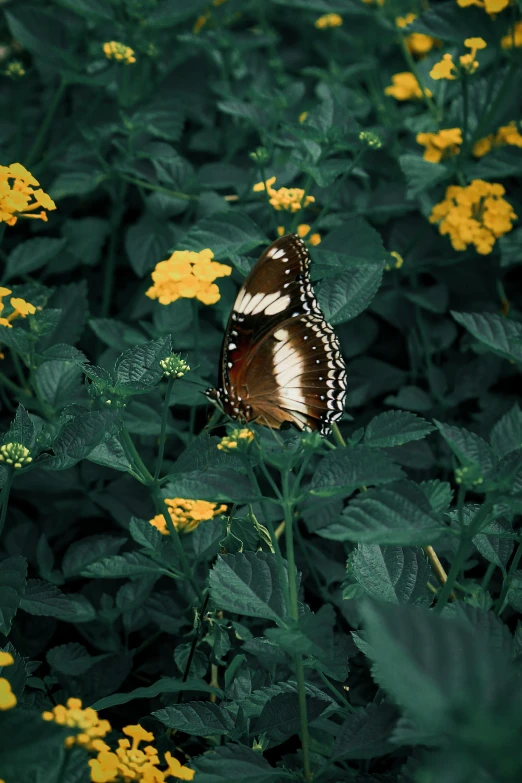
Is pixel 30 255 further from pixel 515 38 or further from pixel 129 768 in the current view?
pixel 515 38

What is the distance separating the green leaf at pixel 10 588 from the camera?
1438 mm

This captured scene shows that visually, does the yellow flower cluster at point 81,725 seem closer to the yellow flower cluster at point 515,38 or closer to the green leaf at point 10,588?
the green leaf at point 10,588

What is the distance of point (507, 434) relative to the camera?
70.7 inches

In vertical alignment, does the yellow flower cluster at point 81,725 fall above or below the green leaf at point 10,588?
above

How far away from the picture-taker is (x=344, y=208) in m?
2.61

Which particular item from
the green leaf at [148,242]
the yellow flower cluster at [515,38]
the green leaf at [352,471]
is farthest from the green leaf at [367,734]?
the yellow flower cluster at [515,38]

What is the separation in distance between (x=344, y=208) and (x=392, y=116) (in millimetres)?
588

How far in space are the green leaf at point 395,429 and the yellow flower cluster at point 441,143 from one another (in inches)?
48.9

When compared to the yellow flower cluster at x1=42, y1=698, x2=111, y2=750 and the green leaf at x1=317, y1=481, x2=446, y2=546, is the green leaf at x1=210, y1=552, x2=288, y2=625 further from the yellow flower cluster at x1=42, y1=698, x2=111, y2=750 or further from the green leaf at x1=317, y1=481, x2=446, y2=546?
the yellow flower cluster at x1=42, y1=698, x2=111, y2=750

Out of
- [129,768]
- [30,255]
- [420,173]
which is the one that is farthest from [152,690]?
[420,173]

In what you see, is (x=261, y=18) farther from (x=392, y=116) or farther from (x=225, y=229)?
(x=225, y=229)

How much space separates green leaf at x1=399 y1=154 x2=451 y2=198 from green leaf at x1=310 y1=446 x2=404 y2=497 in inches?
49.5

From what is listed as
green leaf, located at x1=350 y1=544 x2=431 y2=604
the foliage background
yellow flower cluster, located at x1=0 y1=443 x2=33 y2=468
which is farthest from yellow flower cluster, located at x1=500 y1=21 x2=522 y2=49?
yellow flower cluster, located at x1=0 y1=443 x2=33 y2=468

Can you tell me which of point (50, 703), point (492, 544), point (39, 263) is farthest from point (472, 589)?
point (39, 263)
